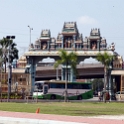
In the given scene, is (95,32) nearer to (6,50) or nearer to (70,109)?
(6,50)

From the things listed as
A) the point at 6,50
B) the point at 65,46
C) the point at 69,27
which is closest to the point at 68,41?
the point at 65,46

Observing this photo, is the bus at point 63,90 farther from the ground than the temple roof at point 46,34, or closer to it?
closer to it

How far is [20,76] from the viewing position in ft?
233

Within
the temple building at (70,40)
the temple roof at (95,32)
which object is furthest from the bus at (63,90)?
the temple roof at (95,32)

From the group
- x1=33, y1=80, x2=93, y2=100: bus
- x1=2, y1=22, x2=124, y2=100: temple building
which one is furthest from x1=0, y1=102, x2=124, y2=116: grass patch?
x1=2, y1=22, x2=124, y2=100: temple building

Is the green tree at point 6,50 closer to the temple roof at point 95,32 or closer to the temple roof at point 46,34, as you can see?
the temple roof at point 46,34

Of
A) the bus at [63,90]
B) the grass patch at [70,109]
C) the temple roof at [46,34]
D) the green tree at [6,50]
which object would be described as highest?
the temple roof at [46,34]

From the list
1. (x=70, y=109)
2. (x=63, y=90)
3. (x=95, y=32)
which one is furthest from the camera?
(x=95, y=32)

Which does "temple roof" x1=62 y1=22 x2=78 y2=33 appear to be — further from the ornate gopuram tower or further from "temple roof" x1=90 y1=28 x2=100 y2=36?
"temple roof" x1=90 y1=28 x2=100 y2=36

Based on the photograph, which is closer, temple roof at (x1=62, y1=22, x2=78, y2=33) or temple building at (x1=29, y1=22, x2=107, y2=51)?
temple building at (x1=29, y1=22, x2=107, y2=51)

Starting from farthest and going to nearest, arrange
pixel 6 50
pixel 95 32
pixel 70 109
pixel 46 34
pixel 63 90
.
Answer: pixel 46 34 < pixel 95 32 < pixel 6 50 < pixel 63 90 < pixel 70 109

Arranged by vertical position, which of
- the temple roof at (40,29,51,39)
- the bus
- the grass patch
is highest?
the temple roof at (40,29,51,39)

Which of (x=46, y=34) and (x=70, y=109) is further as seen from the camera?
(x=46, y=34)

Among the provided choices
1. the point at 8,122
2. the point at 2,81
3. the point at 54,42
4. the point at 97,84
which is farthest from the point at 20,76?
the point at 97,84
